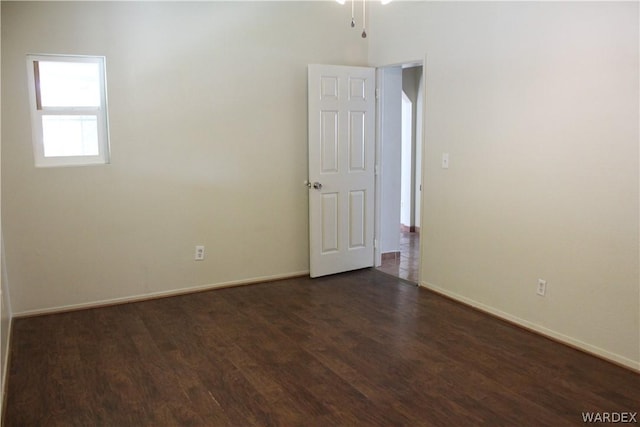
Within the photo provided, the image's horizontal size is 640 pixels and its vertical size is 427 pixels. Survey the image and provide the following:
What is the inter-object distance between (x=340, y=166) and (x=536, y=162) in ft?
6.38

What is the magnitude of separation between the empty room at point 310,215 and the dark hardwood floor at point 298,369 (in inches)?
0.8

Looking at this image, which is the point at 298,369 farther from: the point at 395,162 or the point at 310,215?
the point at 395,162

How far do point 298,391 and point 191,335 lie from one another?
3.76ft

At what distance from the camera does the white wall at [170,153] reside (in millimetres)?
4016

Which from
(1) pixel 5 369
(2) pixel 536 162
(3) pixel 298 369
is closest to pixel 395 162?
(2) pixel 536 162

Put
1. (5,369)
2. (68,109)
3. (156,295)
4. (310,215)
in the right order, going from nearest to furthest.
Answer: (5,369) → (68,109) → (156,295) → (310,215)

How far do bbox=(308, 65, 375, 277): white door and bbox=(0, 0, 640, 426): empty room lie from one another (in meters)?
0.02

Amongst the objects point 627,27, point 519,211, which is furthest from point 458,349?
point 627,27

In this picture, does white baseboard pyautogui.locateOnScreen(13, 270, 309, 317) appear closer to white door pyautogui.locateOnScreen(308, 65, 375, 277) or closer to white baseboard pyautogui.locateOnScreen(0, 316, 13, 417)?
white baseboard pyautogui.locateOnScreen(0, 316, 13, 417)

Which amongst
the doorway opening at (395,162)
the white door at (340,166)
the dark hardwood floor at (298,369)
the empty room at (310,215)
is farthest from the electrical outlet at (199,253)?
the doorway opening at (395,162)

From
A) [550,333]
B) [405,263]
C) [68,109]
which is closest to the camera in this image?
[550,333]

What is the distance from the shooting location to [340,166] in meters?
5.11

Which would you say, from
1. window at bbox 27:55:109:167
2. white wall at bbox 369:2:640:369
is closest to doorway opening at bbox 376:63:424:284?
white wall at bbox 369:2:640:369

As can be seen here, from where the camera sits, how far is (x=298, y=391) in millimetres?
2928
